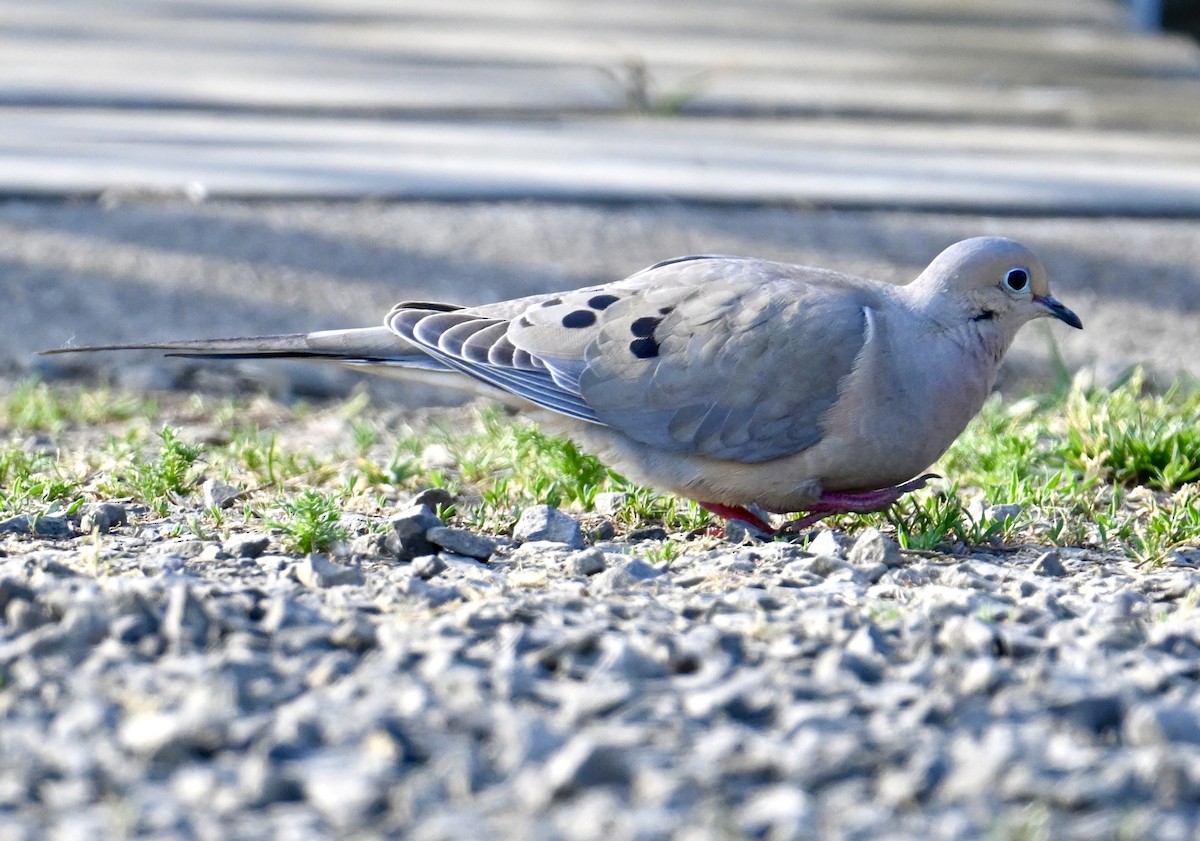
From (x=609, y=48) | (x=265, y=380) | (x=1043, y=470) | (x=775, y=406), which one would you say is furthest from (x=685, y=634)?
(x=609, y=48)

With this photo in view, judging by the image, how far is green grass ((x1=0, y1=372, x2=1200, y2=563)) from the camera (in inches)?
150

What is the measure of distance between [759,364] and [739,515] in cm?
41

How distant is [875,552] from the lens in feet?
11.6

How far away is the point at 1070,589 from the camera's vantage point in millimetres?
3408

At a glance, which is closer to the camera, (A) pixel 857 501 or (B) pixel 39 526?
(B) pixel 39 526

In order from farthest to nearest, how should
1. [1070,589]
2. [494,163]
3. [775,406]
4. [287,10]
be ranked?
[287,10], [494,163], [775,406], [1070,589]

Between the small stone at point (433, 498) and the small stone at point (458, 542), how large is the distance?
394mm

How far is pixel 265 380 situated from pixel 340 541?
2.59 metres

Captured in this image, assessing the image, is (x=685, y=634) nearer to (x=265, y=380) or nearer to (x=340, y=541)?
(x=340, y=541)

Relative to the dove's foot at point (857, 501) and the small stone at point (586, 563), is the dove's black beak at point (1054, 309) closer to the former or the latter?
the dove's foot at point (857, 501)

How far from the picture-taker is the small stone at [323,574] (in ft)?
10.7

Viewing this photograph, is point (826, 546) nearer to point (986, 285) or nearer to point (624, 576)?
point (624, 576)

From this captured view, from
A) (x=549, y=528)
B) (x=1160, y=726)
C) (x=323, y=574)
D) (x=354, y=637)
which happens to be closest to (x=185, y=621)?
(x=354, y=637)

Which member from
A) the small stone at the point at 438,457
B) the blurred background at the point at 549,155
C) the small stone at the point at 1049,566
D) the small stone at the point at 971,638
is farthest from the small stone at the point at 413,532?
the blurred background at the point at 549,155
